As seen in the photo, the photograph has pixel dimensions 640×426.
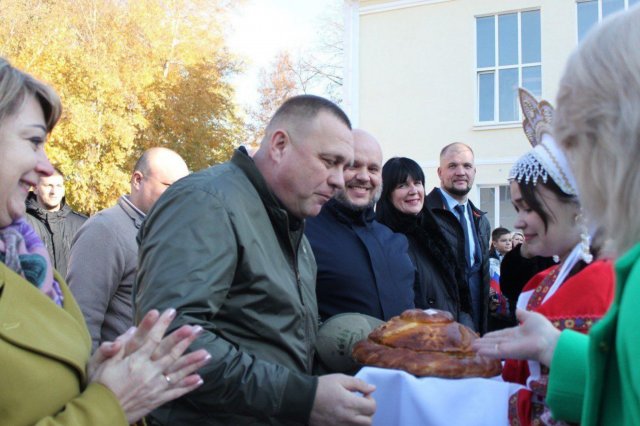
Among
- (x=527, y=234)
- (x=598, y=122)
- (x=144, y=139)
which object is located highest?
(x=144, y=139)

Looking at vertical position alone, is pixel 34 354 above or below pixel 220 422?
above

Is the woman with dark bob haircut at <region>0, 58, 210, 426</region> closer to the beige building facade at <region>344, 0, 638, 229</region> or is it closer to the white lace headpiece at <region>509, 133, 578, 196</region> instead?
the white lace headpiece at <region>509, 133, 578, 196</region>

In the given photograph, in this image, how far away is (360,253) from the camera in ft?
12.5

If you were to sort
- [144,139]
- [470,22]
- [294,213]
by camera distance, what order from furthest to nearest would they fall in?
[144,139], [470,22], [294,213]

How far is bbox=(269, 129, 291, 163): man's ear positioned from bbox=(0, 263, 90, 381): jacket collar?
1222 mm

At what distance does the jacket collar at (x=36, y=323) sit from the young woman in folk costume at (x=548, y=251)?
157cm

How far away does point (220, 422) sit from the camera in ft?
8.33

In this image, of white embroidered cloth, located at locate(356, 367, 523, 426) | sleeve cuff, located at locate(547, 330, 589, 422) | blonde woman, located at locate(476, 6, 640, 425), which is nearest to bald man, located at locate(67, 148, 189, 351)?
white embroidered cloth, located at locate(356, 367, 523, 426)

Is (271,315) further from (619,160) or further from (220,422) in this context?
(619,160)

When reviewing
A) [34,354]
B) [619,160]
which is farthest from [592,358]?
[34,354]

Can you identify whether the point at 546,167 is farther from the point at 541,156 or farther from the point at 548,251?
the point at 548,251

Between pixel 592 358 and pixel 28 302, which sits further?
pixel 28 302

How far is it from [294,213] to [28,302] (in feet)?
4.24

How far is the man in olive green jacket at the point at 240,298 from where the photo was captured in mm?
2375
